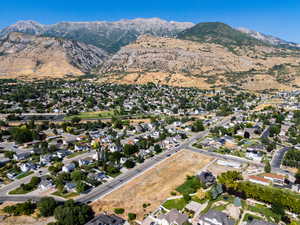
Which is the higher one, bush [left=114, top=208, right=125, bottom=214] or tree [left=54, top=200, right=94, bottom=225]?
tree [left=54, top=200, right=94, bottom=225]

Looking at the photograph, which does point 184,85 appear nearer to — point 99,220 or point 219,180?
point 219,180

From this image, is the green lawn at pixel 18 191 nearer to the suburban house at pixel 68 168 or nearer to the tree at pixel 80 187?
the suburban house at pixel 68 168

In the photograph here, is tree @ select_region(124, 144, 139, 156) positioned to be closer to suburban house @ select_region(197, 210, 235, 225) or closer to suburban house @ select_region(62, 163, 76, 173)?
suburban house @ select_region(62, 163, 76, 173)

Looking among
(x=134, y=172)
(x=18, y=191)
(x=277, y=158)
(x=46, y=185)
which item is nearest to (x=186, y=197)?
(x=134, y=172)

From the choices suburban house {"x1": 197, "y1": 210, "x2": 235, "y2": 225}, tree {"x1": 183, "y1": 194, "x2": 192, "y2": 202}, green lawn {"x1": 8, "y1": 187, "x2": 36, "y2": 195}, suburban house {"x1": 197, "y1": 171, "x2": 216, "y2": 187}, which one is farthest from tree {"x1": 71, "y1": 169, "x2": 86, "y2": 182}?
suburban house {"x1": 197, "y1": 210, "x2": 235, "y2": 225}

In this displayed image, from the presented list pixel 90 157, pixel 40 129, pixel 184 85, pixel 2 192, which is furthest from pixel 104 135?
pixel 184 85

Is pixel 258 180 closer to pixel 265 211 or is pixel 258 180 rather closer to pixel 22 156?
pixel 265 211

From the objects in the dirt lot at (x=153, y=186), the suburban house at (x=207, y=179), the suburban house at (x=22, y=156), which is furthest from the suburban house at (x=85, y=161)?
the suburban house at (x=207, y=179)
